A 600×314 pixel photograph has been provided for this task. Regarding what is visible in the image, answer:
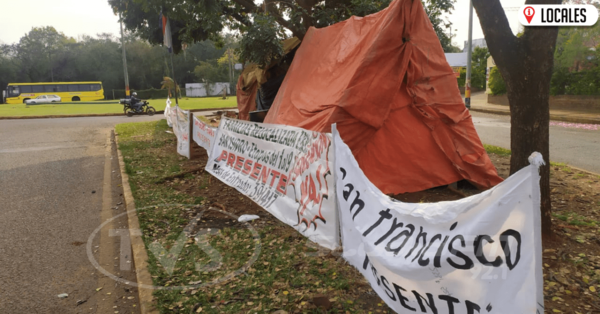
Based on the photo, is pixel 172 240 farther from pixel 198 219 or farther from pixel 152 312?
pixel 152 312

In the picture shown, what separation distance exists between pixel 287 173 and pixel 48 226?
10.3ft

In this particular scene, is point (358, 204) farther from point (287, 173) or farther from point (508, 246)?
point (287, 173)

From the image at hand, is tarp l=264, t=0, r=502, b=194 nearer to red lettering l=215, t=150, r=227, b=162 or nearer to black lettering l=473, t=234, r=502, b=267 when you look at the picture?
red lettering l=215, t=150, r=227, b=162

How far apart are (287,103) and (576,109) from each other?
54.4 ft

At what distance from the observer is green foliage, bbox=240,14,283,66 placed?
920 cm

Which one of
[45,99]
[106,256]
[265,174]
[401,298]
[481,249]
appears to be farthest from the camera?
[45,99]

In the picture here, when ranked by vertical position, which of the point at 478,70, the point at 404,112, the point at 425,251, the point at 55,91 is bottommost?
the point at 425,251

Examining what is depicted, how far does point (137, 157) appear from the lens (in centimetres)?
1033

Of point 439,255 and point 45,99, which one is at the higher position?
point 45,99

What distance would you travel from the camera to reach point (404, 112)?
20.8ft

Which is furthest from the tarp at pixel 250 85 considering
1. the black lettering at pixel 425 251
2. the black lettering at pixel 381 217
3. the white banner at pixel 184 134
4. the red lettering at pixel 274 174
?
the black lettering at pixel 425 251

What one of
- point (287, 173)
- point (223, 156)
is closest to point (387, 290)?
point (287, 173)

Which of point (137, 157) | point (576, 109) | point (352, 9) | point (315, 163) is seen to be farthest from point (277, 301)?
point (576, 109)

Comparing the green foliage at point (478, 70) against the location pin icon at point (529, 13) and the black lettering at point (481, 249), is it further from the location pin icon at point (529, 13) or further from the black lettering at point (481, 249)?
the black lettering at point (481, 249)
